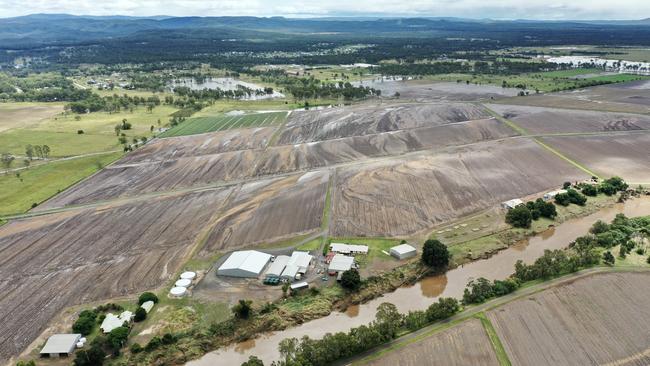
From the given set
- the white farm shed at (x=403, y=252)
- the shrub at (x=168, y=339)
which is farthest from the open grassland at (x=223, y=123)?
the shrub at (x=168, y=339)

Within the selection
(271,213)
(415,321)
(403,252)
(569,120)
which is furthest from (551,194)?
(569,120)

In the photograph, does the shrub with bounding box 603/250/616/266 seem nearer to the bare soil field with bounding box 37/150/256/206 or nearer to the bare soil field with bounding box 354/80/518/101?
the bare soil field with bounding box 37/150/256/206

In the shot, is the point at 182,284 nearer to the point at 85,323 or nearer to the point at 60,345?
the point at 85,323

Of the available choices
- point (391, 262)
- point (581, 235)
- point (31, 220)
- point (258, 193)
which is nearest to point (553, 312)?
point (391, 262)

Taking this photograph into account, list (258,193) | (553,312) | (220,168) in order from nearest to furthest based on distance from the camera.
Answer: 1. (553,312)
2. (258,193)
3. (220,168)

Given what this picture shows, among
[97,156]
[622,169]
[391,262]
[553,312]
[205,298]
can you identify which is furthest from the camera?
[97,156]

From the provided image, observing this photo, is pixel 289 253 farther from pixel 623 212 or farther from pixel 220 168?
pixel 623 212

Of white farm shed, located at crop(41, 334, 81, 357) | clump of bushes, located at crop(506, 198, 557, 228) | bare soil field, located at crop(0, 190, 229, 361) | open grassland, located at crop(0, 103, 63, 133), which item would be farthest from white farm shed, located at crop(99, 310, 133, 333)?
open grassland, located at crop(0, 103, 63, 133)
